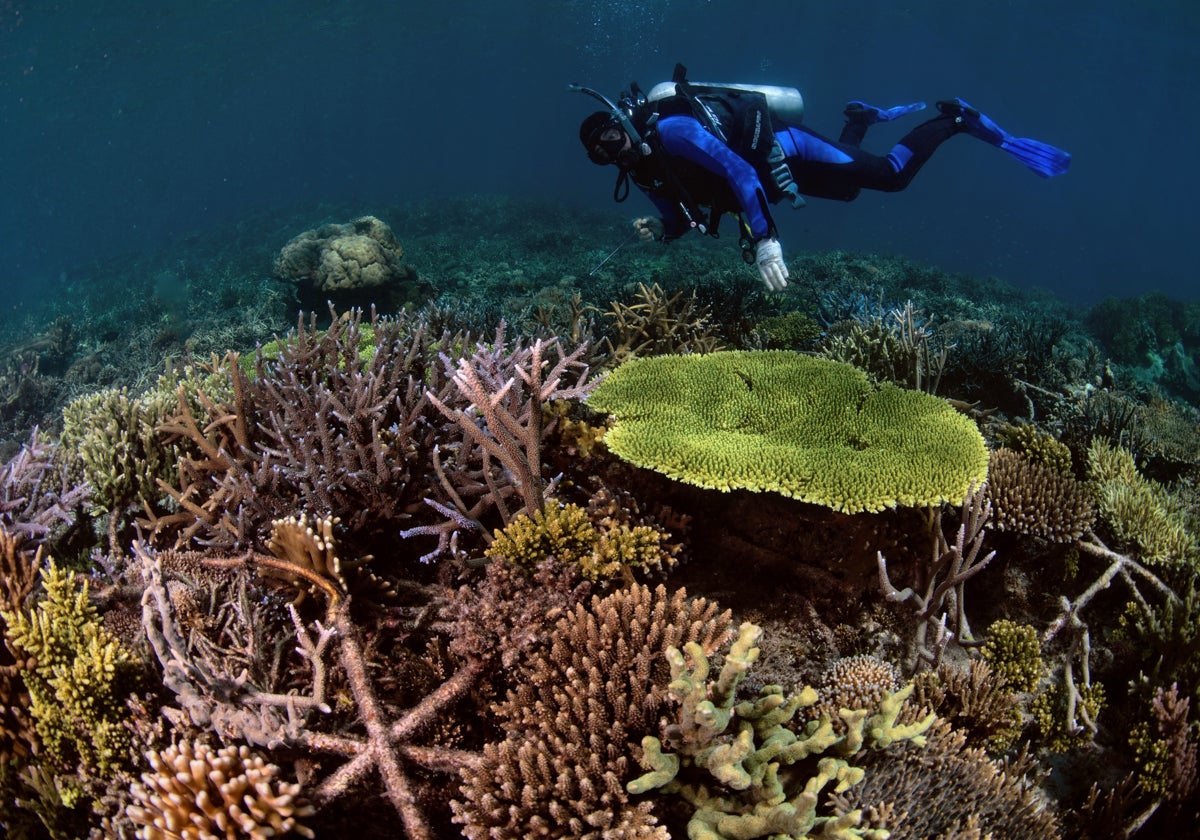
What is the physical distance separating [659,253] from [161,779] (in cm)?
2082

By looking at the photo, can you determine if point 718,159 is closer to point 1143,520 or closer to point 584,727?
point 1143,520

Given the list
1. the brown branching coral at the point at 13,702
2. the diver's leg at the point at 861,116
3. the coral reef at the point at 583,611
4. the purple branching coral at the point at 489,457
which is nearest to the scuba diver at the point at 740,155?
the diver's leg at the point at 861,116

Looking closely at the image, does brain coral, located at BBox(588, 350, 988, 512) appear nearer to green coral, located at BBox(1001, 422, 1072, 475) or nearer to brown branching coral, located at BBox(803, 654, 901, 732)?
brown branching coral, located at BBox(803, 654, 901, 732)

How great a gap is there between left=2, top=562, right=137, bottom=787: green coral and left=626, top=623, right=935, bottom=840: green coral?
2.21 meters

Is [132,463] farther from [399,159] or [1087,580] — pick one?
[399,159]

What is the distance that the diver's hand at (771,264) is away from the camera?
17.3ft

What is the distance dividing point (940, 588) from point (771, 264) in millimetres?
3338

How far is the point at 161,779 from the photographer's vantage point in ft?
5.77

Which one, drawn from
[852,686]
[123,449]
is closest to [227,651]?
[123,449]

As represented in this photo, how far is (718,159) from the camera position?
629 cm

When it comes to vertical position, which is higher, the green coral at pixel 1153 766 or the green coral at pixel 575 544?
the green coral at pixel 575 544

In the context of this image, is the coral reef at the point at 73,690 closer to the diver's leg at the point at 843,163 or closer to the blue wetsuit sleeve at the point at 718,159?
the blue wetsuit sleeve at the point at 718,159

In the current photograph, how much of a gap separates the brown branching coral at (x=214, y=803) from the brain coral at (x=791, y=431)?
2.04 metres

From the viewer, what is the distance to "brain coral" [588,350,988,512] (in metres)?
2.92
